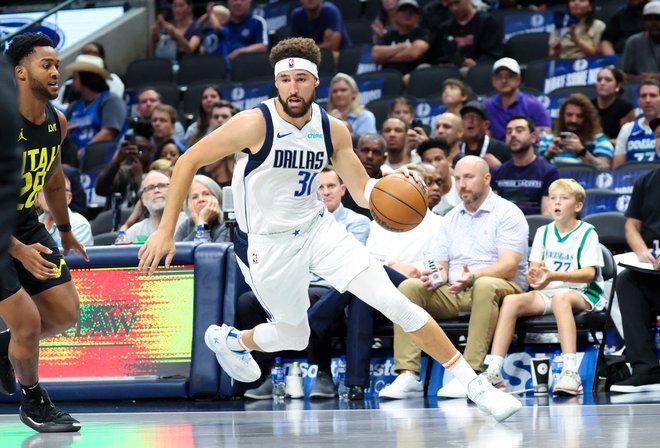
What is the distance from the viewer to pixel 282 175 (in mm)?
6094

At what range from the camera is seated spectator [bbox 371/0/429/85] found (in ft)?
44.4

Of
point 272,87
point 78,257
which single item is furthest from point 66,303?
point 272,87

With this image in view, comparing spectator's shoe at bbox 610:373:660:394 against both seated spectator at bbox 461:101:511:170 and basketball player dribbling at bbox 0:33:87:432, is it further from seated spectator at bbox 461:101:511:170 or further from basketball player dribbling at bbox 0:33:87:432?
basketball player dribbling at bbox 0:33:87:432

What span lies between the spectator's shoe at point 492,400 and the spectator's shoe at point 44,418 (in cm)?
213

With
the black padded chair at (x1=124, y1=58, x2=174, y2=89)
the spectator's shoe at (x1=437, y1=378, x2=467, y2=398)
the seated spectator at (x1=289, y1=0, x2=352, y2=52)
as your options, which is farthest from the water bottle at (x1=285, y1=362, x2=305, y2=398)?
the black padded chair at (x1=124, y1=58, x2=174, y2=89)

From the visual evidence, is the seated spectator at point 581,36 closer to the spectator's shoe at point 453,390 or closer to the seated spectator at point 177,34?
the seated spectator at point 177,34

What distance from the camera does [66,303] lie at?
6.03 meters

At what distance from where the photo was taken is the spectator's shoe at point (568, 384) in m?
7.39

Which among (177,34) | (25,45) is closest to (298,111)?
(25,45)

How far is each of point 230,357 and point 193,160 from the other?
171 centimetres

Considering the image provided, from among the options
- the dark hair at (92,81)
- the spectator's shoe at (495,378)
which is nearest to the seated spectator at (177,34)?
the dark hair at (92,81)

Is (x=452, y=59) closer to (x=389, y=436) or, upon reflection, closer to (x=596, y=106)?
(x=596, y=106)

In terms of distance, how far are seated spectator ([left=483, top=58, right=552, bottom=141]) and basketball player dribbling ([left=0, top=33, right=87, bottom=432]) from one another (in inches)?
236

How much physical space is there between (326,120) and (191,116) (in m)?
7.68
